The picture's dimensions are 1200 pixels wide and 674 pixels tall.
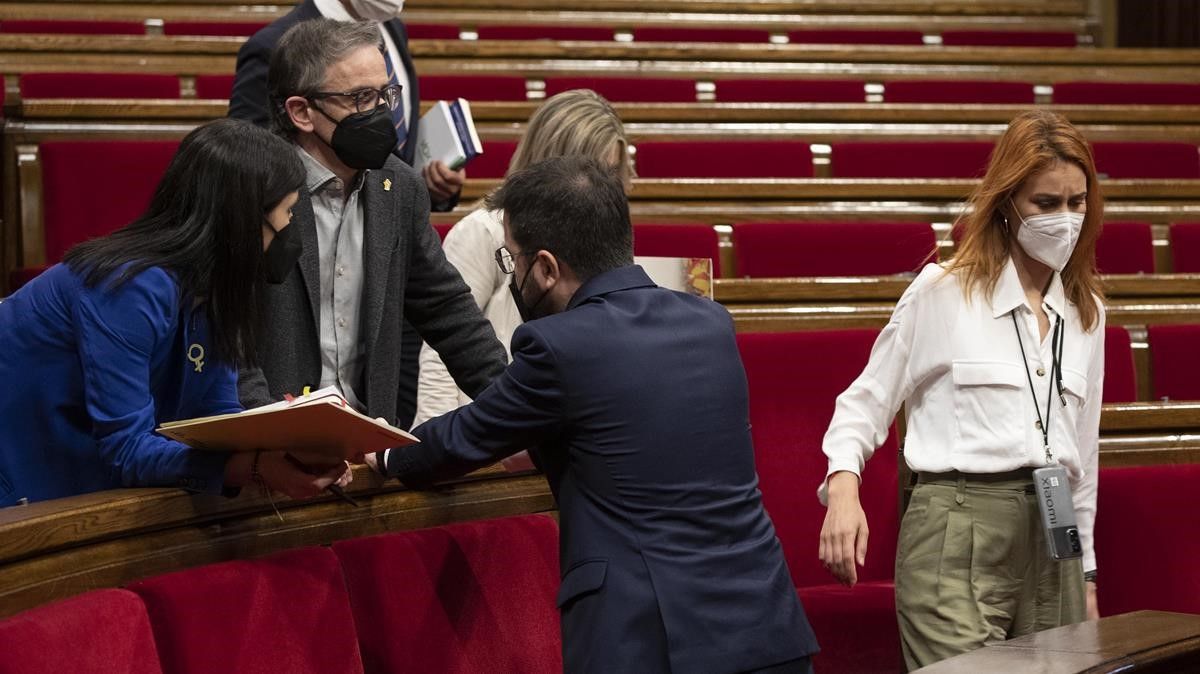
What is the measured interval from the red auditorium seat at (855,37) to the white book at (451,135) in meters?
1.83

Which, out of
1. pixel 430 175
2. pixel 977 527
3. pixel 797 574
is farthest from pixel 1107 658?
pixel 430 175

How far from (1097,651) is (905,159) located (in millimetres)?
1491

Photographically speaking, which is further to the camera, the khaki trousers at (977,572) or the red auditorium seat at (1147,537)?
the red auditorium seat at (1147,537)

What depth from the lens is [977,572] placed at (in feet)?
3.17

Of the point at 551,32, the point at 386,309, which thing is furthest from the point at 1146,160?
the point at 386,309

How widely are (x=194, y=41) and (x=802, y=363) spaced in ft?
4.43

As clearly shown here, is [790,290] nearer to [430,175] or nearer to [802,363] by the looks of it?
[802,363]

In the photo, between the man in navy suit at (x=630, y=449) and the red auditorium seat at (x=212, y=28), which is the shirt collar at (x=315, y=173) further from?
the red auditorium seat at (x=212, y=28)

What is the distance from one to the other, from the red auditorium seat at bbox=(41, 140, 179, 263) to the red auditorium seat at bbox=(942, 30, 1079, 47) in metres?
1.86

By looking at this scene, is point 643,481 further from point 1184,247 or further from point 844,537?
point 1184,247

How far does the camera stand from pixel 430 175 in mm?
1280

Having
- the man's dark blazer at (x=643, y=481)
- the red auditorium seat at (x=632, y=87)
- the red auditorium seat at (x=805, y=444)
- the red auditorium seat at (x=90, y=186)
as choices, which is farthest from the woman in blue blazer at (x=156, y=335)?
the red auditorium seat at (x=632, y=87)

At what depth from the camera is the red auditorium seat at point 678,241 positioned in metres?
1.63

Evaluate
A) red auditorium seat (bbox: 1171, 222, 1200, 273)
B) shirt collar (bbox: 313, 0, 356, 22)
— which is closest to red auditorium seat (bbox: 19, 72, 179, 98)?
shirt collar (bbox: 313, 0, 356, 22)
